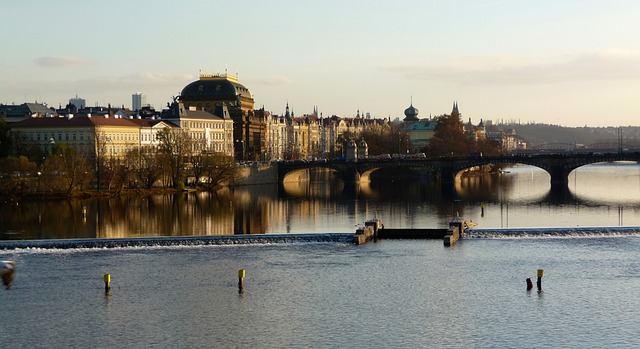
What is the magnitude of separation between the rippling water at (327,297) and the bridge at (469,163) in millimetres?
69513

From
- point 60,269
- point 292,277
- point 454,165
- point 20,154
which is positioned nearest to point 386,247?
point 292,277

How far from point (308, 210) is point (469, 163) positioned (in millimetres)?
51975

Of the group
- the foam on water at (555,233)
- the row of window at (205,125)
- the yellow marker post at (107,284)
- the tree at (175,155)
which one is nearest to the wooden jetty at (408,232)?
the foam on water at (555,233)

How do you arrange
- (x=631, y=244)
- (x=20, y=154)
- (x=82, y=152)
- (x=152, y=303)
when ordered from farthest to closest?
1. (x=82, y=152)
2. (x=20, y=154)
3. (x=631, y=244)
4. (x=152, y=303)

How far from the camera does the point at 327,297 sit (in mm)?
43750

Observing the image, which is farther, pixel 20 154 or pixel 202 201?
pixel 20 154

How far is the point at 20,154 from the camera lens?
11744cm

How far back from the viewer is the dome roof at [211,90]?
172625 mm

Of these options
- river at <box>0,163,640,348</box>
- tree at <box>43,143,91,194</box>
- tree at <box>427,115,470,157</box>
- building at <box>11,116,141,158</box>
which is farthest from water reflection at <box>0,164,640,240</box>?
tree at <box>427,115,470,157</box>

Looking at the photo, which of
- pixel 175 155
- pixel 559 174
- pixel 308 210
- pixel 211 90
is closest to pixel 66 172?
pixel 175 155

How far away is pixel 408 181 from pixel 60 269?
9457cm

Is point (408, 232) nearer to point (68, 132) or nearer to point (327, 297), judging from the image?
point (327, 297)

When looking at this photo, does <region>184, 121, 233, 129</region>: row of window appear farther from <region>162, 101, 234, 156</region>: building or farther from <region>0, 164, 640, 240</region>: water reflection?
<region>0, 164, 640, 240</region>: water reflection

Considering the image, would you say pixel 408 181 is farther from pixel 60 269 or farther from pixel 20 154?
pixel 60 269
